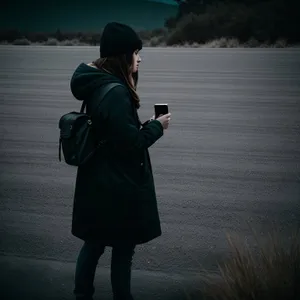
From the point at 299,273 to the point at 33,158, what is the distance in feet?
19.1

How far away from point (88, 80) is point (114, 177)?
0.53 m

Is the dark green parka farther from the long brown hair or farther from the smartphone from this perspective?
the smartphone

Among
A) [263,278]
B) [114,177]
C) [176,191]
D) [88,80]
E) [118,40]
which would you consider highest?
[118,40]

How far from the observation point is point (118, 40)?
3465 millimetres

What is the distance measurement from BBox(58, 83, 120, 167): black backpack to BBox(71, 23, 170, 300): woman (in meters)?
0.04

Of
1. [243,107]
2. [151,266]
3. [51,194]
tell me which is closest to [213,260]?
[151,266]

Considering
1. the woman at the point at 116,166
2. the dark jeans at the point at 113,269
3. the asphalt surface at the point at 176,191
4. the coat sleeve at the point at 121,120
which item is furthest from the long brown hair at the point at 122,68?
the asphalt surface at the point at 176,191

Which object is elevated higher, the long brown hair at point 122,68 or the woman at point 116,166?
the long brown hair at point 122,68

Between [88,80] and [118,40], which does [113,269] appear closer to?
[88,80]

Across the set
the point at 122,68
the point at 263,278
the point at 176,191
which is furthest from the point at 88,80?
the point at 176,191

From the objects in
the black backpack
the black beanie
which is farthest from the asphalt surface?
the black beanie

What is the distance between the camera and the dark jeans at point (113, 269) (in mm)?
3627

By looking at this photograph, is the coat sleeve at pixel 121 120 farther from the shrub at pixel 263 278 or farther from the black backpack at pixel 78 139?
the shrub at pixel 263 278

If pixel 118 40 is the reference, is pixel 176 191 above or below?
below
